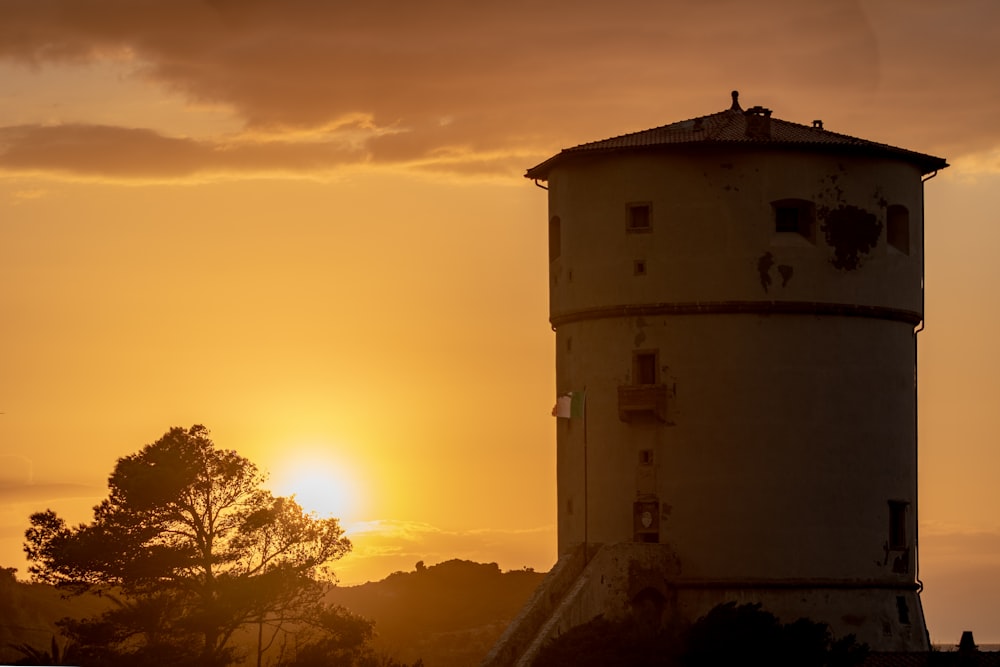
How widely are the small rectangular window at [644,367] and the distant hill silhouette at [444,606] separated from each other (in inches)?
738

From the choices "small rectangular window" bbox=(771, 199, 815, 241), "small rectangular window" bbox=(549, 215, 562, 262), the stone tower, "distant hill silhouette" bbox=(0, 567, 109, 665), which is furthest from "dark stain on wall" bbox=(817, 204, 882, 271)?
"distant hill silhouette" bbox=(0, 567, 109, 665)

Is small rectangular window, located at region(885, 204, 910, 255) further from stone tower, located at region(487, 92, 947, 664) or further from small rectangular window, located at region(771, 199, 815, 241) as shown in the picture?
small rectangular window, located at region(771, 199, 815, 241)

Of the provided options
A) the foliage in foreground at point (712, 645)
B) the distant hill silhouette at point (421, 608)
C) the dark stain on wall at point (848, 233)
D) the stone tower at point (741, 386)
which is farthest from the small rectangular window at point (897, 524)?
the distant hill silhouette at point (421, 608)

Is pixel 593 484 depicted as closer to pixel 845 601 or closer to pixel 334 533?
pixel 845 601

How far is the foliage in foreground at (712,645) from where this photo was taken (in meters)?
31.4

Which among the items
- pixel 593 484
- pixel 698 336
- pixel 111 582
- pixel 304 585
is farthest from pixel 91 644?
pixel 698 336

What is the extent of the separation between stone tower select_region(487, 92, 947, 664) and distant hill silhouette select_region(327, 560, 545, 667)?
1839 cm

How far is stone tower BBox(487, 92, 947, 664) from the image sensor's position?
34188 mm

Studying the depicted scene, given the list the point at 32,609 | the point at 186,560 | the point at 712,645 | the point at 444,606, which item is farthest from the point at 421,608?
the point at 712,645

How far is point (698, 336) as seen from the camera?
3453 centimetres

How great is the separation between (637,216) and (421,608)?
89.7 ft

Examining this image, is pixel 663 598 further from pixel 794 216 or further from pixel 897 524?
pixel 794 216

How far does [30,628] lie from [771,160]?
1032 inches

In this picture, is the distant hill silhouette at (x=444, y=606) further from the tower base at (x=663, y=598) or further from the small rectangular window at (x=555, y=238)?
the tower base at (x=663, y=598)
